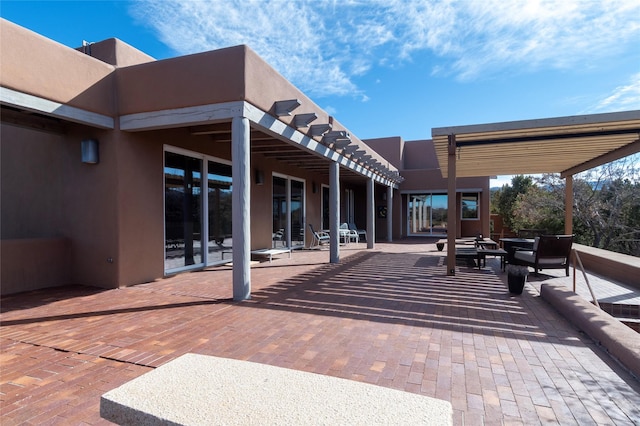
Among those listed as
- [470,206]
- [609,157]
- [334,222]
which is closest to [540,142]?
[609,157]

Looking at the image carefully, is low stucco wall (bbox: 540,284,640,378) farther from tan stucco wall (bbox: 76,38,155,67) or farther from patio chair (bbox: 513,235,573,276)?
tan stucco wall (bbox: 76,38,155,67)

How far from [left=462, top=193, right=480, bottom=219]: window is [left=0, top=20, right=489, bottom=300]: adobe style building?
12.3 m

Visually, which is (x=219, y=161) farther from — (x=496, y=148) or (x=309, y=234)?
(x=496, y=148)

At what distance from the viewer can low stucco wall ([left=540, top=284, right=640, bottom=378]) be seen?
9.30 ft

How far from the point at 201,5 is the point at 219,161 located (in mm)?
3226

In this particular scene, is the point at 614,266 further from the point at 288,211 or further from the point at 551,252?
the point at 288,211

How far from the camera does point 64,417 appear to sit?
2170 millimetres

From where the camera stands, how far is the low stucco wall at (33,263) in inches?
209

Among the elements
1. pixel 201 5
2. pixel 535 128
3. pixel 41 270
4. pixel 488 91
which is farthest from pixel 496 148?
pixel 41 270

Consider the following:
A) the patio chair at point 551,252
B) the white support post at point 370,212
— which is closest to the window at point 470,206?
the white support post at point 370,212

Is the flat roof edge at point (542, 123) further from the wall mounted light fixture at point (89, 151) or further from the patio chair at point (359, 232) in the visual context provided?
the patio chair at point (359, 232)

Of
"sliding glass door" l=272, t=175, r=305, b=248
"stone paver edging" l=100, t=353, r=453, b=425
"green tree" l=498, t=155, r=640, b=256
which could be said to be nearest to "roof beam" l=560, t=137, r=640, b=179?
"green tree" l=498, t=155, r=640, b=256

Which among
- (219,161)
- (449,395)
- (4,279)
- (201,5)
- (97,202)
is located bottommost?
(449,395)

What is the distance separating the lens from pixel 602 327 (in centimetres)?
338
